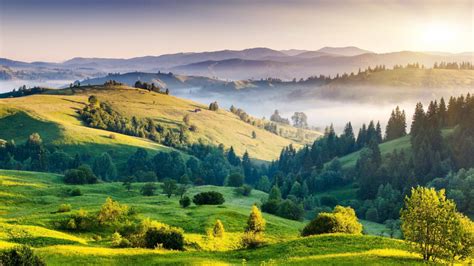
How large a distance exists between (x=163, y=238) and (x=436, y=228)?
31.4m

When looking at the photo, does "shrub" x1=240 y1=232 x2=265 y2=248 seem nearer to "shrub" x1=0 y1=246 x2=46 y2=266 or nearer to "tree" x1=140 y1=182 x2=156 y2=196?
A: "shrub" x1=0 y1=246 x2=46 y2=266

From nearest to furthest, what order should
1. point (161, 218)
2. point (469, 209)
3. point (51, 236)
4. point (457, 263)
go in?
point (457, 263) < point (51, 236) < point (161, 218) < point (469, 209)

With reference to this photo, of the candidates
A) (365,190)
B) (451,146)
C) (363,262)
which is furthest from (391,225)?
(363,262)

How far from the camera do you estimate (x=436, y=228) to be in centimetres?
4266

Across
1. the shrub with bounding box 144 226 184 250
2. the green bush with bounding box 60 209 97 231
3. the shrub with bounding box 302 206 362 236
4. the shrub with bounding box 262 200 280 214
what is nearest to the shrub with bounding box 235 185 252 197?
the shrub with bounding box 262 200 280 214

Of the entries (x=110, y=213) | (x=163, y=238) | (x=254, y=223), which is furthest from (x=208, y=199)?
(x=163, y=238)

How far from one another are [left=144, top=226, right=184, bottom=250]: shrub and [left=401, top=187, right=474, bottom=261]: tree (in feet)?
89.1

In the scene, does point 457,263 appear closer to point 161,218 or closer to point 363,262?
point 363,262

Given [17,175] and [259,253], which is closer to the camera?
[259,253]

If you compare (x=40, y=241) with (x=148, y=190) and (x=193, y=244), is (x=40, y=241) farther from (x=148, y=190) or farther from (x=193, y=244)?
(x=148, y=190)

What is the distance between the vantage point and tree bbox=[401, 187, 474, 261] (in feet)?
136

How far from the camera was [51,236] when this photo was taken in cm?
5862

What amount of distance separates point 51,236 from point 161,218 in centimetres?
2669

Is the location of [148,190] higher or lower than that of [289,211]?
higher
